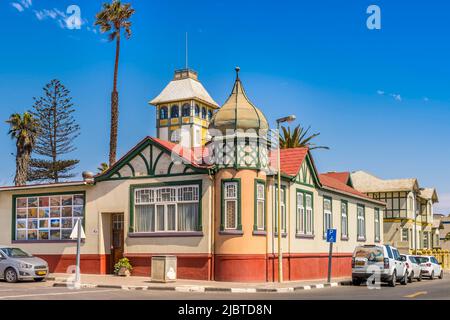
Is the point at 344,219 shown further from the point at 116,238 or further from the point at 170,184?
the point at 116,238

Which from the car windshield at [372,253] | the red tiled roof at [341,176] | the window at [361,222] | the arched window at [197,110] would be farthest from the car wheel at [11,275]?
the arched window at [197,110]

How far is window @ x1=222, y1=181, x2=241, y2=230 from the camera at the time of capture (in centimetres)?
2783

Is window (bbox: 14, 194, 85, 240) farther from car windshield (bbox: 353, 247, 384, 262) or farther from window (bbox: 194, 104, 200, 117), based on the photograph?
window (bbox: 194, 104, 200, 117)

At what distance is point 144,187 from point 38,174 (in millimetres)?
40713

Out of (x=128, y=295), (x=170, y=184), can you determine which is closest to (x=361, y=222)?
(x=170, y=184)

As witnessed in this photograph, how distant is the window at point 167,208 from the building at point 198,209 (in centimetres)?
4

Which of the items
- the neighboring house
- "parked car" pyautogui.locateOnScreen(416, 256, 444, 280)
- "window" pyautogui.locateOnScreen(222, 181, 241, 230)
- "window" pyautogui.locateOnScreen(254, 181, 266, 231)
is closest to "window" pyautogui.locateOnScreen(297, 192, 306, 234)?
"window" pyautogui.locateOnScreen(254, 181, 266, 231)

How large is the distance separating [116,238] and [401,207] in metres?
38.2

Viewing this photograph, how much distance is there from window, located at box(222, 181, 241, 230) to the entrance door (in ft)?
19.4

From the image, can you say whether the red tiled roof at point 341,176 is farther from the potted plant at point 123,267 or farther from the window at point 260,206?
the potted plant at point 123,267

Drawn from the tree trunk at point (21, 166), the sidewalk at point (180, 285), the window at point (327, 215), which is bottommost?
the sidewalk at point (180, 285)

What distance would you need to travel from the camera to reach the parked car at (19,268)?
2646 cm

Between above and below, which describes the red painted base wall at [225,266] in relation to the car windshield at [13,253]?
below
